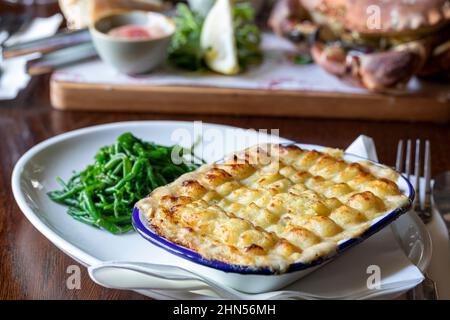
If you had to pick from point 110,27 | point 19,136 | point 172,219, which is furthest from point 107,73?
point 172,219

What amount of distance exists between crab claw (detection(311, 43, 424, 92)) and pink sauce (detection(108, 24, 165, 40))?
61 cm

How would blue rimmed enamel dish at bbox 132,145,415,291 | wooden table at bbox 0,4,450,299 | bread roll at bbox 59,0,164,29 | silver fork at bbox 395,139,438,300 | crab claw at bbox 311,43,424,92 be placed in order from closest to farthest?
blue rimmed enamel dish at bbox 132,145,415,291 < silver fork at bbox 395,139,438,300 < wooden table at bbox 0,4,450,299 < crab claw at bbox 311,43,424,92 < bread roll at bbox 59,0,164,29

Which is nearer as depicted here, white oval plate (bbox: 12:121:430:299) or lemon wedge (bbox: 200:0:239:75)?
white oval plate (bbox: 12:121:430:299)

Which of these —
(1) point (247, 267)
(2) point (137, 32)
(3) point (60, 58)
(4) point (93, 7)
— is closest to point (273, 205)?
(1) point (247, 267)

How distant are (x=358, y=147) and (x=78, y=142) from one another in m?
0.76

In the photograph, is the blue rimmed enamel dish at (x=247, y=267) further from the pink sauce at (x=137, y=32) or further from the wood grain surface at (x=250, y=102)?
the pink sauce at (x=137, y=32)

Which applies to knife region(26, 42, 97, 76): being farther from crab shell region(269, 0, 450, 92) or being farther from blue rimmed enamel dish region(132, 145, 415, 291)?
blue rimmed enamel dish region(132, 145, 415, 291)

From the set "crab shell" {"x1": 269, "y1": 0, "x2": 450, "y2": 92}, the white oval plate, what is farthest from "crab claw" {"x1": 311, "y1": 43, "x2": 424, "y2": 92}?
the white oval plate

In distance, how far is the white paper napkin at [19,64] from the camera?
7.90 feet

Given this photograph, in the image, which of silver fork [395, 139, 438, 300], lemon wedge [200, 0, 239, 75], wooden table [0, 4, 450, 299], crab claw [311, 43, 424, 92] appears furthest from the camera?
lemon wedge [200, 0, 239, 75]

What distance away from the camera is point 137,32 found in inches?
93.7

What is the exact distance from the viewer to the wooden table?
5.02 ft

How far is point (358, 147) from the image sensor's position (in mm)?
1669

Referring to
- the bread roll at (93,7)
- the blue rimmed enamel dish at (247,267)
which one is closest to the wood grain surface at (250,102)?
the bread roll at (93,7)
